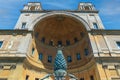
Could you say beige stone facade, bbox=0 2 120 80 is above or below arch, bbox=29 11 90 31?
below

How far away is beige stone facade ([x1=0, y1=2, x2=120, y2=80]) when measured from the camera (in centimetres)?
1794

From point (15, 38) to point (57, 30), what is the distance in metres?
8.57

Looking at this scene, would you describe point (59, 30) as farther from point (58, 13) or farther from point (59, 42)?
point (58, 13)

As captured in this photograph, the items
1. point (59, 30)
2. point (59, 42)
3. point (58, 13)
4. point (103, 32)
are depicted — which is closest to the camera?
point (103, 32)

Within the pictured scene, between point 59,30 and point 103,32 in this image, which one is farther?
point 59,30

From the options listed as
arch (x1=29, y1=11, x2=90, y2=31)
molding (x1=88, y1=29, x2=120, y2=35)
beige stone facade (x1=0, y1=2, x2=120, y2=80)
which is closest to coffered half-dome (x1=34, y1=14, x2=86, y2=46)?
beige stone facade (x1=0, y1=2, x2=120, y2=80)

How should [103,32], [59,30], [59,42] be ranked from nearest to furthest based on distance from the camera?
[103,32], [59,30], [59,42]

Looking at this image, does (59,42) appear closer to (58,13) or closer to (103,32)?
(58,13)

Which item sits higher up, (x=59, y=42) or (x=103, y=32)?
(x=59, y=42)

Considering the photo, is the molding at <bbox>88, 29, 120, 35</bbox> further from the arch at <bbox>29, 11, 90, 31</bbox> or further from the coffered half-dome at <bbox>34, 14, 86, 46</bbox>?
the coffered half-dome at <bbox>34, 14, 86, 46</bbox>

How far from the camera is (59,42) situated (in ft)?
89.2

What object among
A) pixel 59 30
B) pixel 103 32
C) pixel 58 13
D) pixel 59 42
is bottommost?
pixel 103 32

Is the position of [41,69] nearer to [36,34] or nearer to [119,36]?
[36,34]

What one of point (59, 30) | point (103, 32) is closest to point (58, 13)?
point (59, 30)
